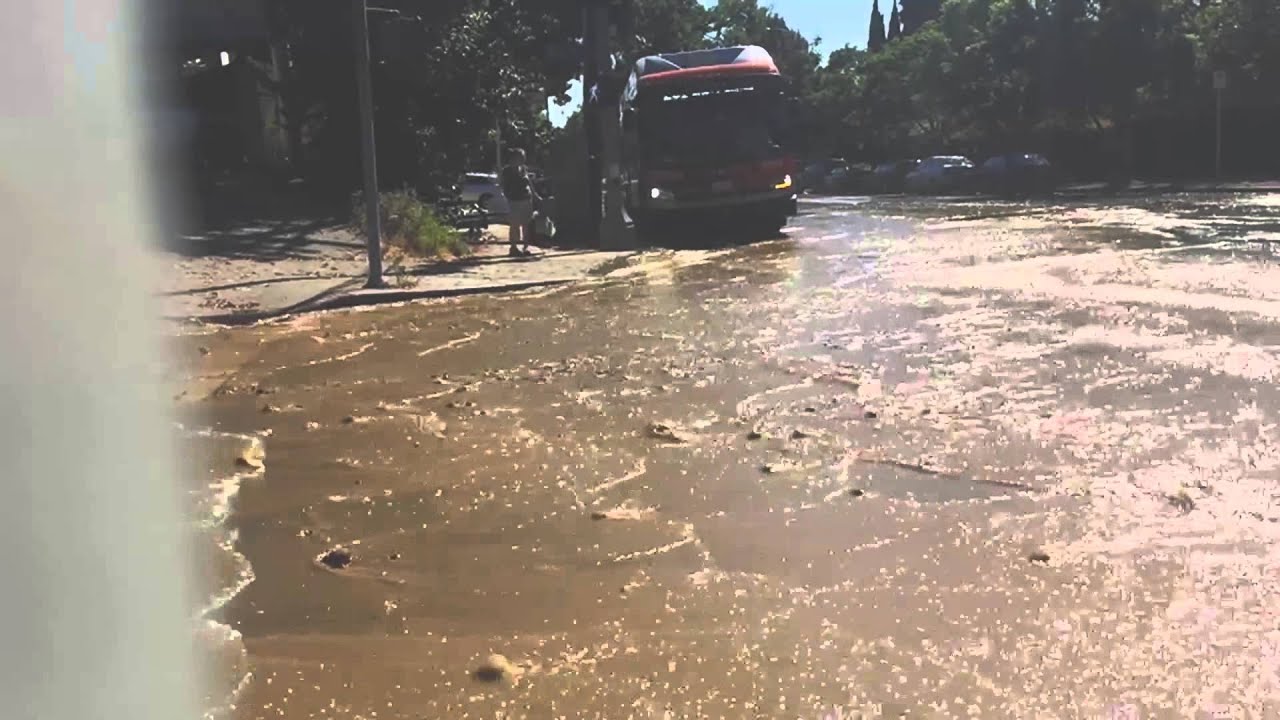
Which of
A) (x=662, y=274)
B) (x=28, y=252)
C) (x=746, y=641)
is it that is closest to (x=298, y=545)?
(x=28, y=252)

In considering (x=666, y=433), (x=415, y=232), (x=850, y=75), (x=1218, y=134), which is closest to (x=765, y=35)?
(x=850, y=75)

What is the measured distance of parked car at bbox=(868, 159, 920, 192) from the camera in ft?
187

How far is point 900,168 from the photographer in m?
60.1

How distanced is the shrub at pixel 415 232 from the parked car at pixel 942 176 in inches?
1330

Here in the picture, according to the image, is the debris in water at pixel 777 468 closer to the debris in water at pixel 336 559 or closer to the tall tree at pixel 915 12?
the debris in water at pixel 336 559

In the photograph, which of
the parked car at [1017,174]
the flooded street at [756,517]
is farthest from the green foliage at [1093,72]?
Result: the flooded street at [756,517]

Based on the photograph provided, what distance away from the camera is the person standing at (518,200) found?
60.4 ft

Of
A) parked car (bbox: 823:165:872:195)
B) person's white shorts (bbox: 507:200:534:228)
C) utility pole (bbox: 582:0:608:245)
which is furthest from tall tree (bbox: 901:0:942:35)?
person's white shorts (bbox: 507:200:534:228)

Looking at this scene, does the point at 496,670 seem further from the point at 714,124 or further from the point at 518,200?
the point at 714,124

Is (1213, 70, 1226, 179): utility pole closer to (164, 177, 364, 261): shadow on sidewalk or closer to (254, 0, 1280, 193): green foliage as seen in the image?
(254, 0, 1280, 193): green foliage

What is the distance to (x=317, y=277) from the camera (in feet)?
51.8

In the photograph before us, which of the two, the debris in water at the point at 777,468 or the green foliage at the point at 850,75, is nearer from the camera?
the debris in water at the point at 777,468

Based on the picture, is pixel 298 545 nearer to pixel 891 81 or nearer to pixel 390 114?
pixel 390 114

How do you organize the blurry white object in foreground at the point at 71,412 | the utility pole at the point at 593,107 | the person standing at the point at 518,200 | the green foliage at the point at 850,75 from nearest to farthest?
the blurry white object in foreground at the point at 71,412
the person standing at the point at 518,200
the utility pole at the point at 593,107
the green foliage at the point at 850,75
